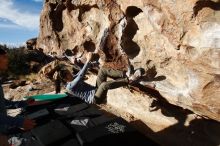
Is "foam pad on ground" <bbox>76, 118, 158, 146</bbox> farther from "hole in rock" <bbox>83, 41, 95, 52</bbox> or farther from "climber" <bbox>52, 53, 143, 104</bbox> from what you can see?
"hole in rock" <bbox>83, 41, 95, 52</bbox>

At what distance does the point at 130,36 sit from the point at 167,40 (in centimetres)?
149

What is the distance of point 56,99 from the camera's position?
8.53 m

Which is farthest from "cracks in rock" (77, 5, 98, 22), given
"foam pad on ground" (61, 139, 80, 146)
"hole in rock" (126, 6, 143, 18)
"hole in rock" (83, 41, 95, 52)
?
"foam pad on ground" (61, 139, 80, 146)

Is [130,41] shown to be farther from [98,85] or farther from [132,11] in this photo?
[98,85]

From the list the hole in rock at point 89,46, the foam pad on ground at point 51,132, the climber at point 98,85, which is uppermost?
the hole in rock at point 89,46

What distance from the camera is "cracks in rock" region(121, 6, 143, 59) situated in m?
7.63

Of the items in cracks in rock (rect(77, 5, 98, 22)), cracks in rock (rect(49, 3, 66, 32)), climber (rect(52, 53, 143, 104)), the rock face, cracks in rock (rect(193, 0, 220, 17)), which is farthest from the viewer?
cracks in rock (rect(49, 3, 66, 32))

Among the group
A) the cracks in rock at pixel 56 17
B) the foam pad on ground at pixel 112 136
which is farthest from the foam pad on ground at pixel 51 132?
the cracks in rock at pixel 56 17

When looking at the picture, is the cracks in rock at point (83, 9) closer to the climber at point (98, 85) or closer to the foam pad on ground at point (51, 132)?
the climber at point (98, 85)

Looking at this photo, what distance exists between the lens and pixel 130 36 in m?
8.01

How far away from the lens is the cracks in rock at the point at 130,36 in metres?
7.63

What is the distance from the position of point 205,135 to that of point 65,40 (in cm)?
593

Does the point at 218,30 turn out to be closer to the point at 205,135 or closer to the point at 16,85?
the point at 205,135

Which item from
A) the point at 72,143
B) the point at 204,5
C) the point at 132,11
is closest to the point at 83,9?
the point at 132,11
